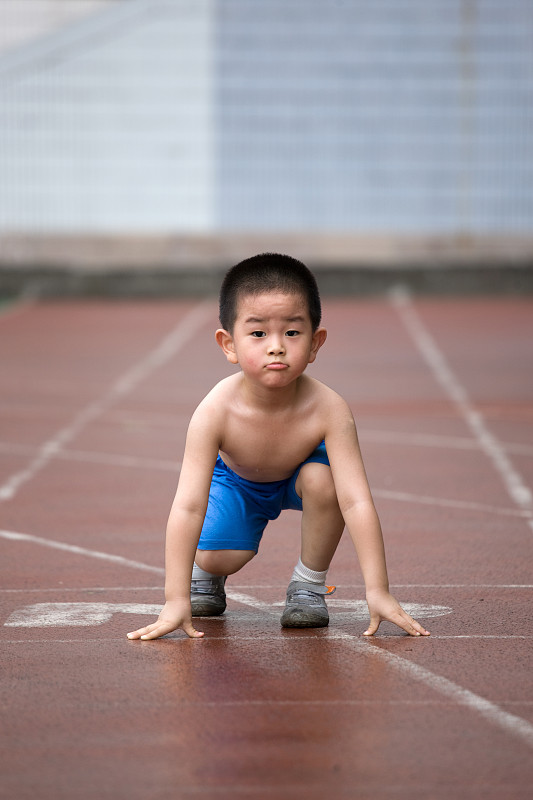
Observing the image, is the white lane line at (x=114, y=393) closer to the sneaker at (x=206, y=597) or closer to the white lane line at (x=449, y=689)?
the sneaker at (x=206, y=597)

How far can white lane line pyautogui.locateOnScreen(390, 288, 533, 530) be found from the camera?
23.6 ft

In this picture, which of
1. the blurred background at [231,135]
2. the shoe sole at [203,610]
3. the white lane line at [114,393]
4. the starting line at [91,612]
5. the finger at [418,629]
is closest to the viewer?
the finger at [418,629]

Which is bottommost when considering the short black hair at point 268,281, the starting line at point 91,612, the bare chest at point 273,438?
the starting line at point 91,612

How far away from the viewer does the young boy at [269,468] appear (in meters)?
4.25

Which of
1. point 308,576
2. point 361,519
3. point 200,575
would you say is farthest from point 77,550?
point 361,519

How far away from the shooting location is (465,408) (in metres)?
11.1

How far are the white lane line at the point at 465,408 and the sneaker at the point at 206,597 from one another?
6.61 ft

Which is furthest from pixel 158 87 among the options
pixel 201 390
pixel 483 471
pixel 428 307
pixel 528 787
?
pixel 528 787

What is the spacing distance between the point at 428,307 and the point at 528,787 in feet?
66.9

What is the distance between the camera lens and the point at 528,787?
9.95 ft

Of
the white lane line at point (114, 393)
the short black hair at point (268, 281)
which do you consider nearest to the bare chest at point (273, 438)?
the short black hair at point (268, 281)

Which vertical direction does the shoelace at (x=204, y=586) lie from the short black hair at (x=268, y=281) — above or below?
below

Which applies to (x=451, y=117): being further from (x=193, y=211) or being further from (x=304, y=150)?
(x=193, y=211)

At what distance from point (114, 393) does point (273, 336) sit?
8.11m
